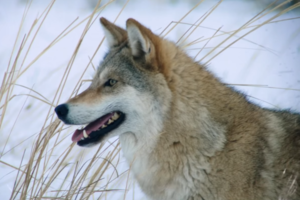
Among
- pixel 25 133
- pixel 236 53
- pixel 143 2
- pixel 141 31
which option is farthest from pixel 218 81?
pixel 143 2

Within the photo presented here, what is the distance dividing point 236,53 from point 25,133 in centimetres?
309

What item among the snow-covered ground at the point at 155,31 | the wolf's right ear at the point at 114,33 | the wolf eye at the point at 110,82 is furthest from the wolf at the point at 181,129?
the snow-covered ground at the point at 155,31

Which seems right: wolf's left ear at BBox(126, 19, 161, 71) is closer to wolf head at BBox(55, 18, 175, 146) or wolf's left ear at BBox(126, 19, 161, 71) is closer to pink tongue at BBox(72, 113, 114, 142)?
wolf head at BBox(55, 18, 175, 146)

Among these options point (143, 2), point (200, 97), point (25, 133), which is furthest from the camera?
point (143, 2)

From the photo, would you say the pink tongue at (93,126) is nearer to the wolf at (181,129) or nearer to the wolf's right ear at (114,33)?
the wolf at (181,129)

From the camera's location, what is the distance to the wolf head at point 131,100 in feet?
9.45

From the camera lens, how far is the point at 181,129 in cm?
291

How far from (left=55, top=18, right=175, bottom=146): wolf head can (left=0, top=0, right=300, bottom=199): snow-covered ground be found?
3.70 ft

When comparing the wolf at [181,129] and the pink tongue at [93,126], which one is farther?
the pink tongue at [93,126]

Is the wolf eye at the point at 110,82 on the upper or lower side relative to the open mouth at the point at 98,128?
upper

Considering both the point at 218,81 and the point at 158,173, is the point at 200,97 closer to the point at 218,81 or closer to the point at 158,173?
the point at 218,81

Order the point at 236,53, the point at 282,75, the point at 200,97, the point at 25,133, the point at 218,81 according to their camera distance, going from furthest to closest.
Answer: the point at 236,53, the point at 282,75, the point at 25,133, the point at 218,81, the point at 200,97

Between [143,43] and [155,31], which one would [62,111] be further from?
[155,31]

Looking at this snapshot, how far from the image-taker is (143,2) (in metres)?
8.08
